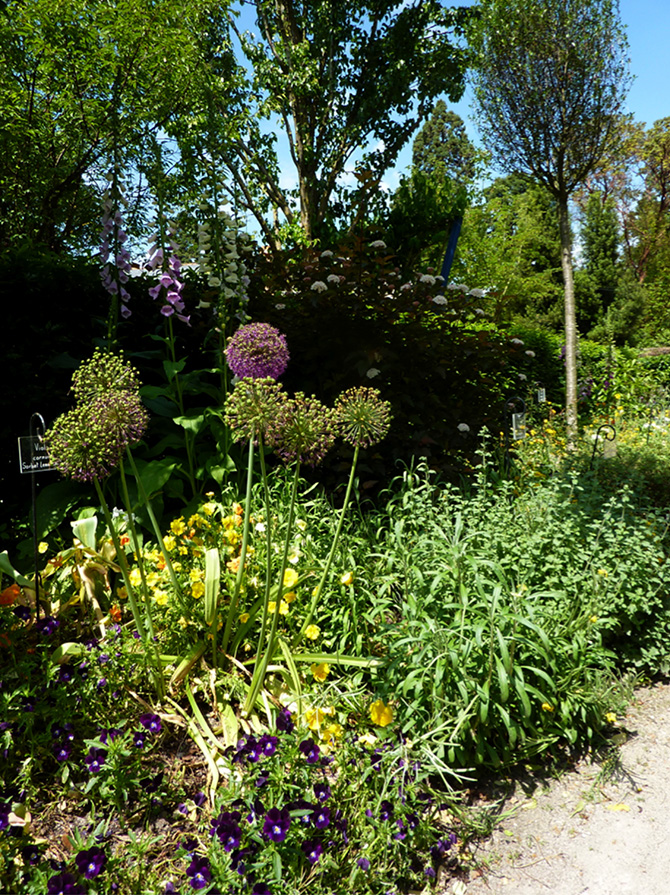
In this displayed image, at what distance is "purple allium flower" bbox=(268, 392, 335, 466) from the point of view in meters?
1.89

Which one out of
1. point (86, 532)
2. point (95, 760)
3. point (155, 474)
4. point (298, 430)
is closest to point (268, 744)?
point (95, 760)

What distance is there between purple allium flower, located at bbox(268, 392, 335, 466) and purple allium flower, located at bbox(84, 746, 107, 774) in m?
1.07

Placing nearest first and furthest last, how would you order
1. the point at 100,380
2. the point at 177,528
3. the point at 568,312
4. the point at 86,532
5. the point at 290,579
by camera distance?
the point at 100,380, the point at 290,579, the point at 86,532, the point at 177,528, the point at 568,312

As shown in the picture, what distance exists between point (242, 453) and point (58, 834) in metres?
2.08

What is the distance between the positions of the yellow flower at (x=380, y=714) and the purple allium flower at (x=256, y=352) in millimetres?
1287

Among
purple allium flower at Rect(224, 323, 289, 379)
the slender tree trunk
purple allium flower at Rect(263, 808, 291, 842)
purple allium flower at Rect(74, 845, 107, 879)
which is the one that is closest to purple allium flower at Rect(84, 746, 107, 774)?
purple allium flower at Rect(74, 845, 107, 879)

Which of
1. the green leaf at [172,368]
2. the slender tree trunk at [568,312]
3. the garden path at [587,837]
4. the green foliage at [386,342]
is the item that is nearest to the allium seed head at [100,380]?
the green leaf at [172,368]

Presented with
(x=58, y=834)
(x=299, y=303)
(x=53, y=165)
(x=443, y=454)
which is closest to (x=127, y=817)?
(x=58, y=834)

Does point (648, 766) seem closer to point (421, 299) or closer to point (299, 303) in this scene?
point (421, 299)

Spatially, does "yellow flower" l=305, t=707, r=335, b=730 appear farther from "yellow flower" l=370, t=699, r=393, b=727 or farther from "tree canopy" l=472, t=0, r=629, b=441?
"tree canopy" l=472, t=0, r=629, b=441

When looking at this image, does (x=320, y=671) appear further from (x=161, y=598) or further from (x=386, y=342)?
(x=386, y=342)

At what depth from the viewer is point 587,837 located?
1.86 m

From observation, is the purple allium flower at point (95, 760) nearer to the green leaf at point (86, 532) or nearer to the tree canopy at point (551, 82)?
the green leaf at point (86, 532)

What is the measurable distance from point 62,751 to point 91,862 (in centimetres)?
43
